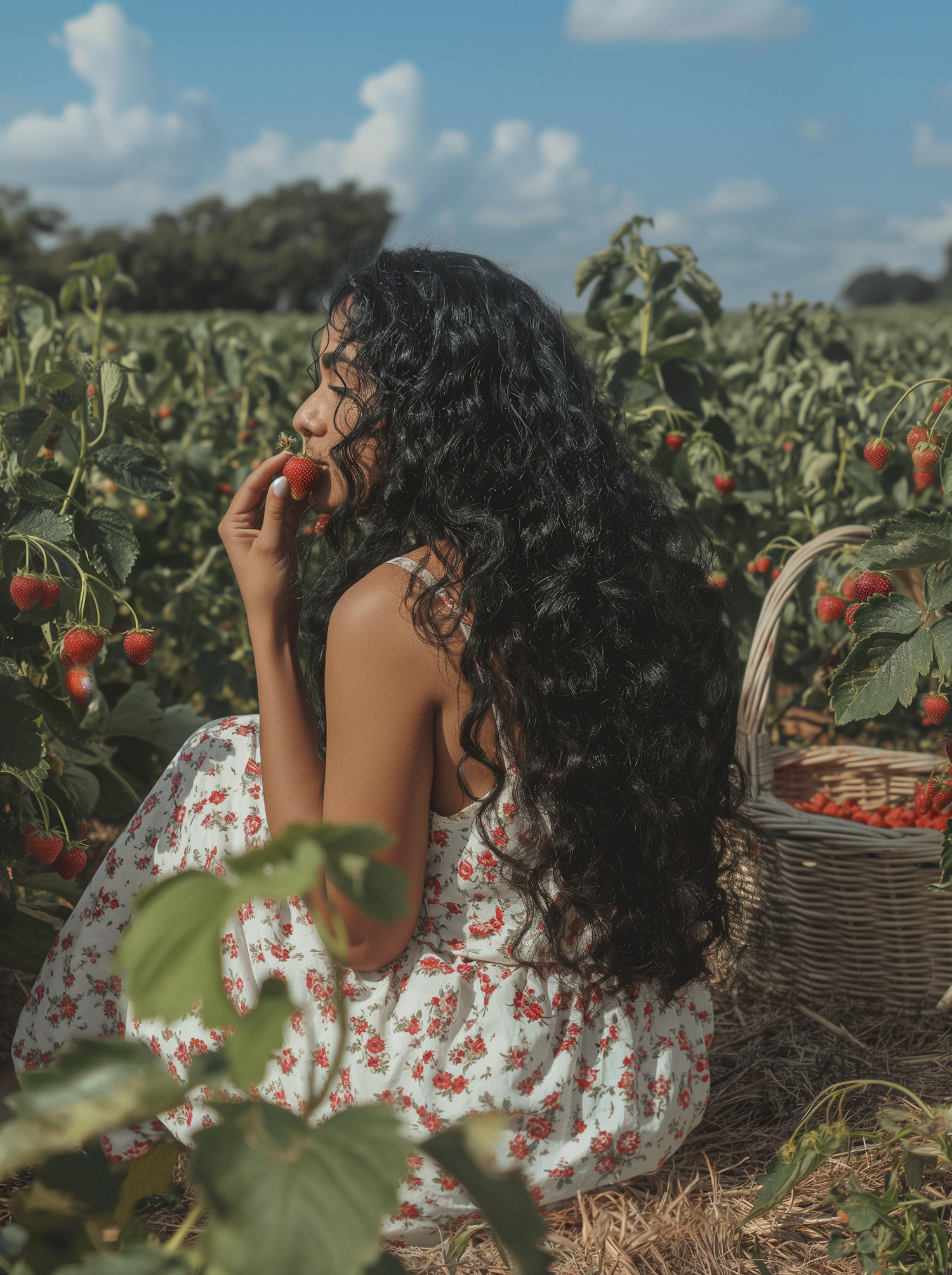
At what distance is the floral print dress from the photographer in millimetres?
1399

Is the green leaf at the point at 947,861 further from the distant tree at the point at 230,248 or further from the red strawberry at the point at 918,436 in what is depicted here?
the distant tree at the point at 230,248

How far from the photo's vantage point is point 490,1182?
517 millimetres

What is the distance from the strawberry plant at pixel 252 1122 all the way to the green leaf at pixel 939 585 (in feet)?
3.74

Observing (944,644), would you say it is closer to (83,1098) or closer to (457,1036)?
(457,1036)

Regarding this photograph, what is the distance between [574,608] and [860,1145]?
990mm

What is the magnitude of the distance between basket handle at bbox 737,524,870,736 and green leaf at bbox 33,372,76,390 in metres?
1.31

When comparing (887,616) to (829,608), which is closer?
(887,616)

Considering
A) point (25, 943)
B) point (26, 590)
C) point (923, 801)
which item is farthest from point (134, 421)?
point (923, 801)

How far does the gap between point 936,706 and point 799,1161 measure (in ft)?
2.19

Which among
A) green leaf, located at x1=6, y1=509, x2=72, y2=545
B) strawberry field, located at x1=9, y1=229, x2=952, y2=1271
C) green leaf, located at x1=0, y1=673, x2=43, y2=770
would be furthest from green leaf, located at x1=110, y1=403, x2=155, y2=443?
green leaf, located at x1=0, y1=673, x2=43, y2=770

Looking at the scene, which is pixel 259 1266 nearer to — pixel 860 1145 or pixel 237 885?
pixel 237 885

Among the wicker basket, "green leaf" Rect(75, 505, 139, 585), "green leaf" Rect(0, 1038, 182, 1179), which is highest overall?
"green leaf" Rect(75, 505, 139, 585)

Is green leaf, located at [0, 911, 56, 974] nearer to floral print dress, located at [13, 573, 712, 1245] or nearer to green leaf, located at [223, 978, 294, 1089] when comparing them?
floral print dress, located at [13, 573, 712, 1245]

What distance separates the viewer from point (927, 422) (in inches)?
63.7
